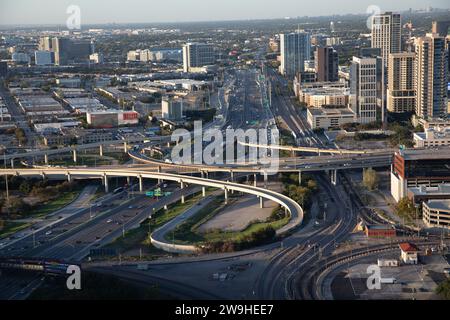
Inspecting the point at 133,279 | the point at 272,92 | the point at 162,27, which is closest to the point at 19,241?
the point at 133,279

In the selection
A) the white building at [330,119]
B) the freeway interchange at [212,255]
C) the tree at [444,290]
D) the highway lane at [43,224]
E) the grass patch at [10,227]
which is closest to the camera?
the tree at [444,290]

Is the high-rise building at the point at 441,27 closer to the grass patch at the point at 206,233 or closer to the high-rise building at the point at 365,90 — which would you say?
the high-rise building at the point at 365,90

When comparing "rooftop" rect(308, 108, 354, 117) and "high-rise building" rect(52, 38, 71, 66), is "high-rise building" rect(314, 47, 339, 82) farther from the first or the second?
"high-rise building" rect(52, 38, 71, 66)

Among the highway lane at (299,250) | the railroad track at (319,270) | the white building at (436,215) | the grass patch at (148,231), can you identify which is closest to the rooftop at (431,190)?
the white building at (436,215)

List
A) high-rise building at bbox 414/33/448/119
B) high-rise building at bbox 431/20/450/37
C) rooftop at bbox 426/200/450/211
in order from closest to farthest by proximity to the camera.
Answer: rooftop at bbox 426/200/450/211 → high-rise building at bbox 414/33/448/119 → high-rise building at bbox 431/20/450/37

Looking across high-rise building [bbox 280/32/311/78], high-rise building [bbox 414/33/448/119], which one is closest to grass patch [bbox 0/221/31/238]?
high-rise building [bbox 414/33/448/119]

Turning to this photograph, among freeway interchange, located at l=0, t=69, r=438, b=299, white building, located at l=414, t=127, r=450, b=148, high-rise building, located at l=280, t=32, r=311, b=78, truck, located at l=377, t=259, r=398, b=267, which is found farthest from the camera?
high-rise building, located at l=280, t=32, r=311, b=78
